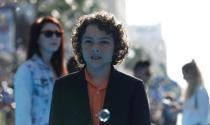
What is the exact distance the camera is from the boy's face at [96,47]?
5465mm

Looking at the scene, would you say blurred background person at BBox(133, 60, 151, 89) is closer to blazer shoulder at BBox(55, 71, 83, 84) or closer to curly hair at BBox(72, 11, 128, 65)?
curly hair at BBox(72, 11, 128, 65)

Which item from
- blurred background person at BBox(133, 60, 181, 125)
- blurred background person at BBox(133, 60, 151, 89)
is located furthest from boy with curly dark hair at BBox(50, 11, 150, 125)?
blurred background person at BBox(133, 60, 181, 125)

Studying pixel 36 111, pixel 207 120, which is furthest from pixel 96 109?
pixel 207 120

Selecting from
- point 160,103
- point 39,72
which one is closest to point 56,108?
point 39,72

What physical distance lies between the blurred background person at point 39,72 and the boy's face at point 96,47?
183 cm

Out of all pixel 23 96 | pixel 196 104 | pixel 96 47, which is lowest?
pixel 196 104

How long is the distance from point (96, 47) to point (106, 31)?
5.0 inches

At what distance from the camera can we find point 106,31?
5531 mm

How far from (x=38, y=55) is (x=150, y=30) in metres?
102

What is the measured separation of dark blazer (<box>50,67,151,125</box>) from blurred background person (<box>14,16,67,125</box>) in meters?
1.86

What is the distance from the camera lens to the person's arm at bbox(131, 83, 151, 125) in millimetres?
5398

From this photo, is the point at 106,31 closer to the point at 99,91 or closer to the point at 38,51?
the point at 99,91

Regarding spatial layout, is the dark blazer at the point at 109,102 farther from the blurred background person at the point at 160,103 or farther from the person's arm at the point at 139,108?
the blurred background person at the point at 160,103

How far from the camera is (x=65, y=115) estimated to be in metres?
5.38
